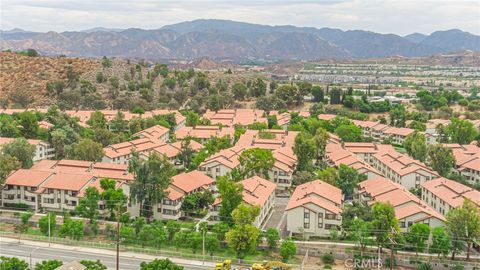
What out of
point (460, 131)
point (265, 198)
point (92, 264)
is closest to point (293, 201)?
point (265, 198)

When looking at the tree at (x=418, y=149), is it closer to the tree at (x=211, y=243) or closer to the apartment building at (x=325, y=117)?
the apartment building at (x=325, y=117)

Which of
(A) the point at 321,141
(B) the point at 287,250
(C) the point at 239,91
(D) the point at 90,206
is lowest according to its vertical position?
(B) the point at 287,250

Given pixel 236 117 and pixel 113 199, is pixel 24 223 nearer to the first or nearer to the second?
pixel 113 199

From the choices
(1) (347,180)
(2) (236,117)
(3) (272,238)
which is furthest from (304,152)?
(2) (236,117)

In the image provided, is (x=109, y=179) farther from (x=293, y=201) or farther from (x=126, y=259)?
(x=293, y=201)

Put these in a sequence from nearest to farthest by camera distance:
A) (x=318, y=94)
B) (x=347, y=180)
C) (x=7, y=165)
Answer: (x=7, y=165) < (x=347, y=180) < (x=318, y=94)

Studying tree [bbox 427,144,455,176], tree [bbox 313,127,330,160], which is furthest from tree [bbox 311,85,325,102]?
tree [bbox 427,144,455,176]

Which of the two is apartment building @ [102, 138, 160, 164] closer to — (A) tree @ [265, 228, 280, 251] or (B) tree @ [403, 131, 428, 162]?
(A) tree @ [265, 228, 280, 251]

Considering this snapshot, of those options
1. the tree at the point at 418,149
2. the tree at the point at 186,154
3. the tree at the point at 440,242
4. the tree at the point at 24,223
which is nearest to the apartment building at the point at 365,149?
the tree at the point at 418,149
